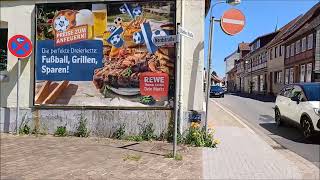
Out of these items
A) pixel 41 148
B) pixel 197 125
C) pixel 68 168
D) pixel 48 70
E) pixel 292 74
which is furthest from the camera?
pixel 292 74

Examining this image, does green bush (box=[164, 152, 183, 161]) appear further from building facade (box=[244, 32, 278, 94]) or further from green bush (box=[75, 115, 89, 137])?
building facade (box=[244, 32, 278, 94])

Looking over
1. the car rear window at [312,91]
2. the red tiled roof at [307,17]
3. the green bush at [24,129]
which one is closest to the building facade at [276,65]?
the red tiled roof at [307,17]

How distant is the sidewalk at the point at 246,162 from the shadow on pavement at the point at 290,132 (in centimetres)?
129

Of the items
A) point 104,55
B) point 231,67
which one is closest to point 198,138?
point 104,55

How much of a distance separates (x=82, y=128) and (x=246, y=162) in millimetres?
4496

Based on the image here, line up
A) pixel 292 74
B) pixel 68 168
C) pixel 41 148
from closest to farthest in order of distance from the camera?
pixel 68 168
pixel 41 148
pixel 292 74

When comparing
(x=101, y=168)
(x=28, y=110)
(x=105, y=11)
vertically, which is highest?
(x=105, y=11)

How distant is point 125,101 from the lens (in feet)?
35.9

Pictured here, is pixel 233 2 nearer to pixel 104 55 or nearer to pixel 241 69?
pixel 104 55

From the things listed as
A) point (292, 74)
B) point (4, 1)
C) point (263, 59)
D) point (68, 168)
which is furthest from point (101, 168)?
point (263, 59)

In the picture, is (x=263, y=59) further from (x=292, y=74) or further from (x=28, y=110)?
(x=28, y=110)

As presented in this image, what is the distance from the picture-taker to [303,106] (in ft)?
41.1

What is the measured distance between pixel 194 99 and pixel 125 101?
175cm

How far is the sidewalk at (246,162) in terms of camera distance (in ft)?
24.3
